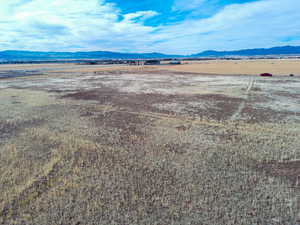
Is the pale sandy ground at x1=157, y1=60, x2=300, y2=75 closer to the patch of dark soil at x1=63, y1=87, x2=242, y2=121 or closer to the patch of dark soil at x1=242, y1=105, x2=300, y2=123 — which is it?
the patch of dark soil at x1=63, y1=87, x2=242, y2=121

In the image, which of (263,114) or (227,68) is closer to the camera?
(263,114)

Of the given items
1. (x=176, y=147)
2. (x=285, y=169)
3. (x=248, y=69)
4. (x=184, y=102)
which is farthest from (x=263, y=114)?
(x=248, y=69)

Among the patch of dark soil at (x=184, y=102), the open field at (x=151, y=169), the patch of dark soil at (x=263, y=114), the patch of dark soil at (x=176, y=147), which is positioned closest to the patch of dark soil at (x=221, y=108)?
the patch of dark soil at (x=184, y=102)

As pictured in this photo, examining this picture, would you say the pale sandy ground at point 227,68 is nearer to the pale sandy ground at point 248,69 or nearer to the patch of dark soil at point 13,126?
the pale sandy ground at point 248,69

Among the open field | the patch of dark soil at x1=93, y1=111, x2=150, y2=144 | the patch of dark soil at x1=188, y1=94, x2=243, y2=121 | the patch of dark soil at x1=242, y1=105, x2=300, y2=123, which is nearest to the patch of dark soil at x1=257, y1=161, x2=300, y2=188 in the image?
the open field

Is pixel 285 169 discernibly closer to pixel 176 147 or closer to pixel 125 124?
pixel 176 147

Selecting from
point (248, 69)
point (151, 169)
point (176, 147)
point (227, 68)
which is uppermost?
point (227, 68)

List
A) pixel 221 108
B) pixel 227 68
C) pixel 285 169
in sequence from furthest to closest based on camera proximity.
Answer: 1. pixel 227 68
2. pixel 221 108
3. pixel 285 169

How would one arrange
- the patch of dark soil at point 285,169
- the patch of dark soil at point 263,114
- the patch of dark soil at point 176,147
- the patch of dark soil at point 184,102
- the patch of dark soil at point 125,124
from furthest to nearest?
the patch of dark soil at point 184,102 < the patch of dark soil at point 263,114 < the patch of dark soil at point 125,124 < the patch of dark soil at point 176,147 < the patch of dark soil at point 285,169

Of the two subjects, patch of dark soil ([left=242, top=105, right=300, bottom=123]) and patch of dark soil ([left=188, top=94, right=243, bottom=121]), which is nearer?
patch of dark soil ([left=242, top=105, right=300, bottom=123])
